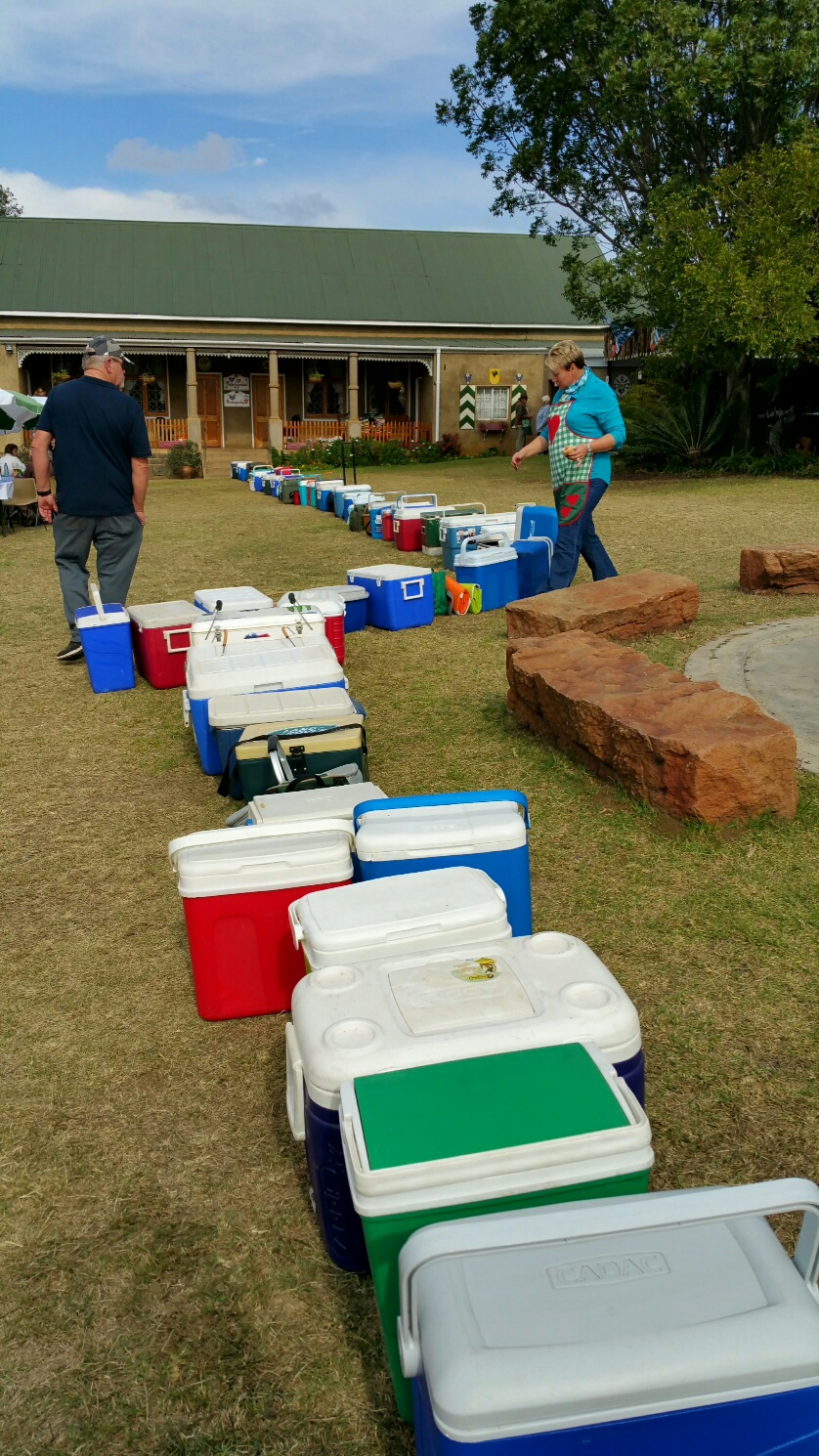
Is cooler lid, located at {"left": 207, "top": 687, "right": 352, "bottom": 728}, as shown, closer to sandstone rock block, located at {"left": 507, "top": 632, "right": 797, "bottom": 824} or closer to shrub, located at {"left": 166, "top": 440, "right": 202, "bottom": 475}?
sandstone rock block, located at {"left": 507, "top": 632, "right": 797, "bottom": 824}

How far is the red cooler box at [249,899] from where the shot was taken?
2.78 m

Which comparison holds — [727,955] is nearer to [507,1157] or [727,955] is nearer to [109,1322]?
[507,1157]

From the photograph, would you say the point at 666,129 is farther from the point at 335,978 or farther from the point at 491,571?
the point at 335,978

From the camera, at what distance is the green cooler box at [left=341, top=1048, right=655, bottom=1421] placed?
62.9 inches

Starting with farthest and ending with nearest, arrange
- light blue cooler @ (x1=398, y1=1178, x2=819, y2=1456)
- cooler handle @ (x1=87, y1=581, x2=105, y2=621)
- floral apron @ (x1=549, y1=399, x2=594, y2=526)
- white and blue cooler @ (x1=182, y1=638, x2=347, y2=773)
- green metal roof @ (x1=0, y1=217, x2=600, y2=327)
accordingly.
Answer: green metal roof @ (x1=0, y1=217, x2=600, y2=327) → floral apron @ (x1=549, y1=399, x2=594, y2=526) → cooler handle @ (x1=87, y1=581, x2=105, y2=621) → white and blue cooler @ (x1=182, y1=638, x2=347, y2=773) → light blue cooler @ (x1=398, y1=1178, x2=819, y2=1456)

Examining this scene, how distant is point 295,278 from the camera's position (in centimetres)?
2898

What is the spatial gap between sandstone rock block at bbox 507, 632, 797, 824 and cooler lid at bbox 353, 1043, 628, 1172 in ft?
6.96

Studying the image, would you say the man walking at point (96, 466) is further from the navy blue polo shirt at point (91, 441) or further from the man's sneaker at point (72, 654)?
the man's sneaker at point (72, 654)

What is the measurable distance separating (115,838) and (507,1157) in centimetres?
293

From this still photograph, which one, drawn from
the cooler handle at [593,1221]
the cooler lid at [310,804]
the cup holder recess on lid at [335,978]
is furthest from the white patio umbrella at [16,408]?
the cooler handle at [593,1221]

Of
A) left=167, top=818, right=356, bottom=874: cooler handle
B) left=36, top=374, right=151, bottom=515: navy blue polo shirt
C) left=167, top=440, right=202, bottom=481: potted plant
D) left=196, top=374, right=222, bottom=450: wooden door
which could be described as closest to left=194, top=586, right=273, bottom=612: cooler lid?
left=36, top=374, right=151, bottom=515: navy blue polo shirt

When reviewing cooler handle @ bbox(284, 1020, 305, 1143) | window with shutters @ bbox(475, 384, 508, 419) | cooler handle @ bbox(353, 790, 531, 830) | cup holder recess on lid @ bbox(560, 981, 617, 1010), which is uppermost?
window with shutters @ bbox(475, 384, 508, 419)

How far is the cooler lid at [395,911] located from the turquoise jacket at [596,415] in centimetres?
468

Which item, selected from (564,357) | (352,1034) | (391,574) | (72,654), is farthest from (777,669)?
(72,654)
